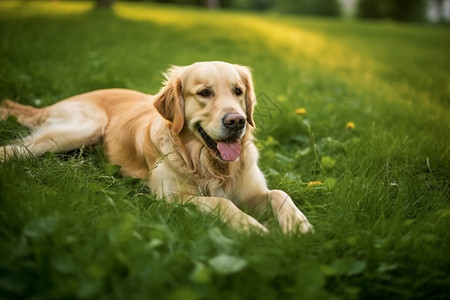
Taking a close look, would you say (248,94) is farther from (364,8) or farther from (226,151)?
(364,8)

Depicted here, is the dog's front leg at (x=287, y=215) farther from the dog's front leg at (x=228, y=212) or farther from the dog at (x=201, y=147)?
the dog's front leg at (x=228, y=212)

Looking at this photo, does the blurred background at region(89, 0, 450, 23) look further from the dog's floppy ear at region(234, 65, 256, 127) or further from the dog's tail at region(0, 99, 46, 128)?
the dog's floppy ear at region(234, 65, 256, 127)

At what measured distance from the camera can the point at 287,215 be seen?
246 centimetres

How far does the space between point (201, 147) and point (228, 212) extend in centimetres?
61

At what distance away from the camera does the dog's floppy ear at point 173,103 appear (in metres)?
2.88

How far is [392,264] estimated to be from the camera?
1.93 meters

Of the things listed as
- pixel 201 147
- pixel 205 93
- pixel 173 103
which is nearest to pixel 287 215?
pixel 201 147

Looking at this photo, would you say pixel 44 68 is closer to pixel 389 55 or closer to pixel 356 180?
pixel 356 180

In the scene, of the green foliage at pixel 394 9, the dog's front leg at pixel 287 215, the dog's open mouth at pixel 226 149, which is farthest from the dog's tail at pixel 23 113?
the green foliage at pixel 394 9

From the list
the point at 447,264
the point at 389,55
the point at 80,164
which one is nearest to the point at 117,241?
the point at 80,164

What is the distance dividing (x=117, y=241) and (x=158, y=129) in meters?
1.38

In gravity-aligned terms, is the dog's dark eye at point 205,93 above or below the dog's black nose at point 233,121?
above

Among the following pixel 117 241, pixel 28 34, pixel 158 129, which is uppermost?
pixel 28 34

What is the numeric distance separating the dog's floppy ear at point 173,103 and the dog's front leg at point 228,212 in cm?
58
